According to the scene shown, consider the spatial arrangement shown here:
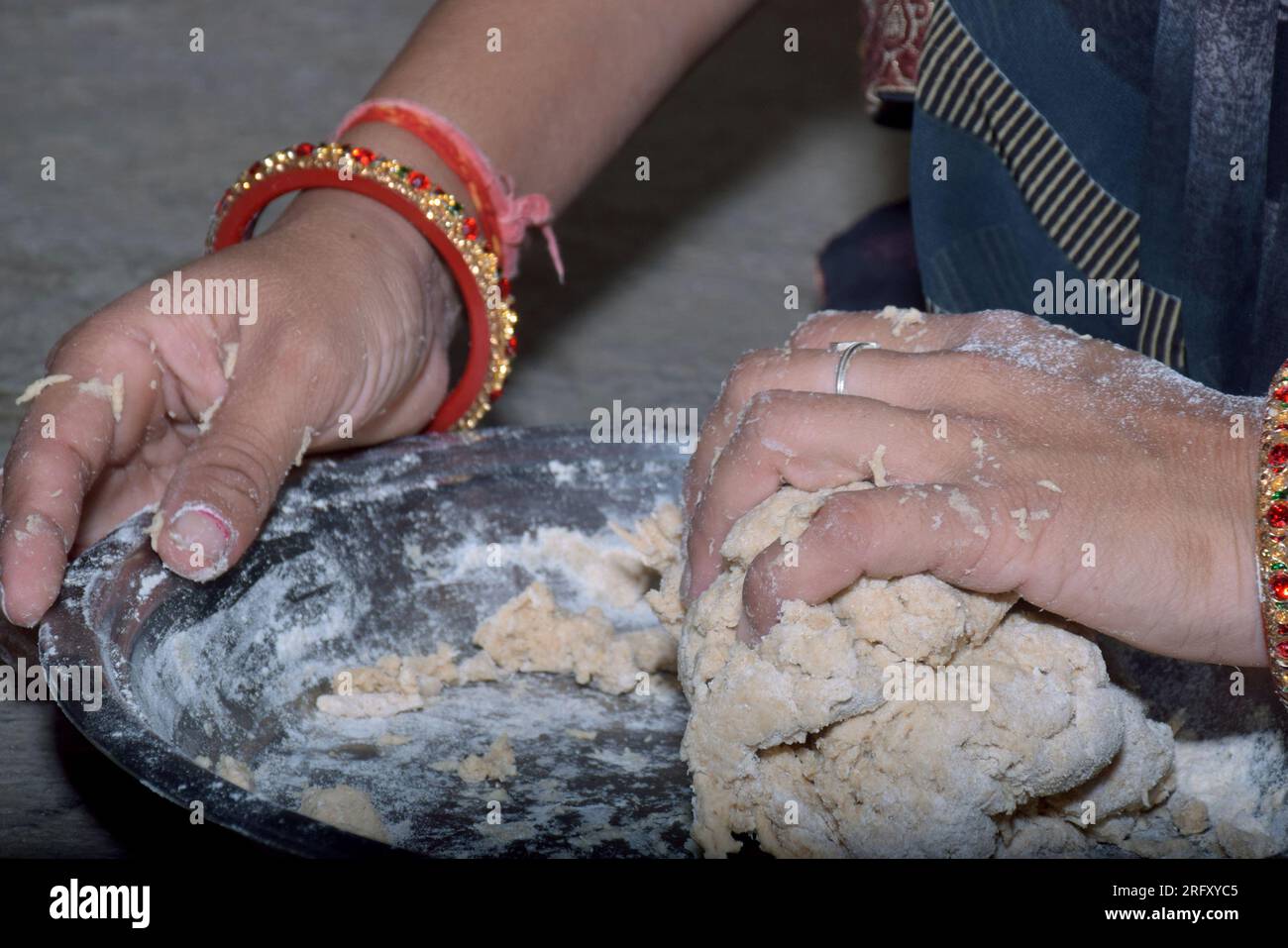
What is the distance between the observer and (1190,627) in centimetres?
78

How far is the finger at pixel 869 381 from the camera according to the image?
32.2 inches

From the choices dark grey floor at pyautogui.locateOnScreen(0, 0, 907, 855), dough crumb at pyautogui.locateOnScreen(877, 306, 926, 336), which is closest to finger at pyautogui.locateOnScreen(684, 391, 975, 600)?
dough crumb at pyautogui.locateOnScreen(877, 306, 926, 336)

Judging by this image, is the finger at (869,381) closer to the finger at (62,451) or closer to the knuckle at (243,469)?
the knuckle at (243,469)

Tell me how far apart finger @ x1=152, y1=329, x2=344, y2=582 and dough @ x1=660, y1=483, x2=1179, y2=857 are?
0.30m

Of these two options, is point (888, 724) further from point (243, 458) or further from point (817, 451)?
point (243, 458)

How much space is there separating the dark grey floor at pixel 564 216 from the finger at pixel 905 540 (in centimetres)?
123

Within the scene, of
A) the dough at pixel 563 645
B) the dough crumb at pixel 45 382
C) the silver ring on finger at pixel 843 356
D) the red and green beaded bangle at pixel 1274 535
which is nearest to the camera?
the red and green beaded bangle at pixel 1274 535

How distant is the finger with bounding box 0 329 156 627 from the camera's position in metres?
0.86

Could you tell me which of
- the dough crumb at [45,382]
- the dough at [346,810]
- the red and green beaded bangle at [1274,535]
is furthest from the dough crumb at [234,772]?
the red and green beaded bangle at [1274,535]

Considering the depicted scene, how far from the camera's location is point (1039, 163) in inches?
47.9

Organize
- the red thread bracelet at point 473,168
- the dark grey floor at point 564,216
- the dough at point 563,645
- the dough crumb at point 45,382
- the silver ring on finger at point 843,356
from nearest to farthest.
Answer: the silver ring on finger at point 843,356
the dough crumb at point 45,382
the dough at point 563,645
the red thread bracelet at point 473,168
the dark grey floor at point 564,216
